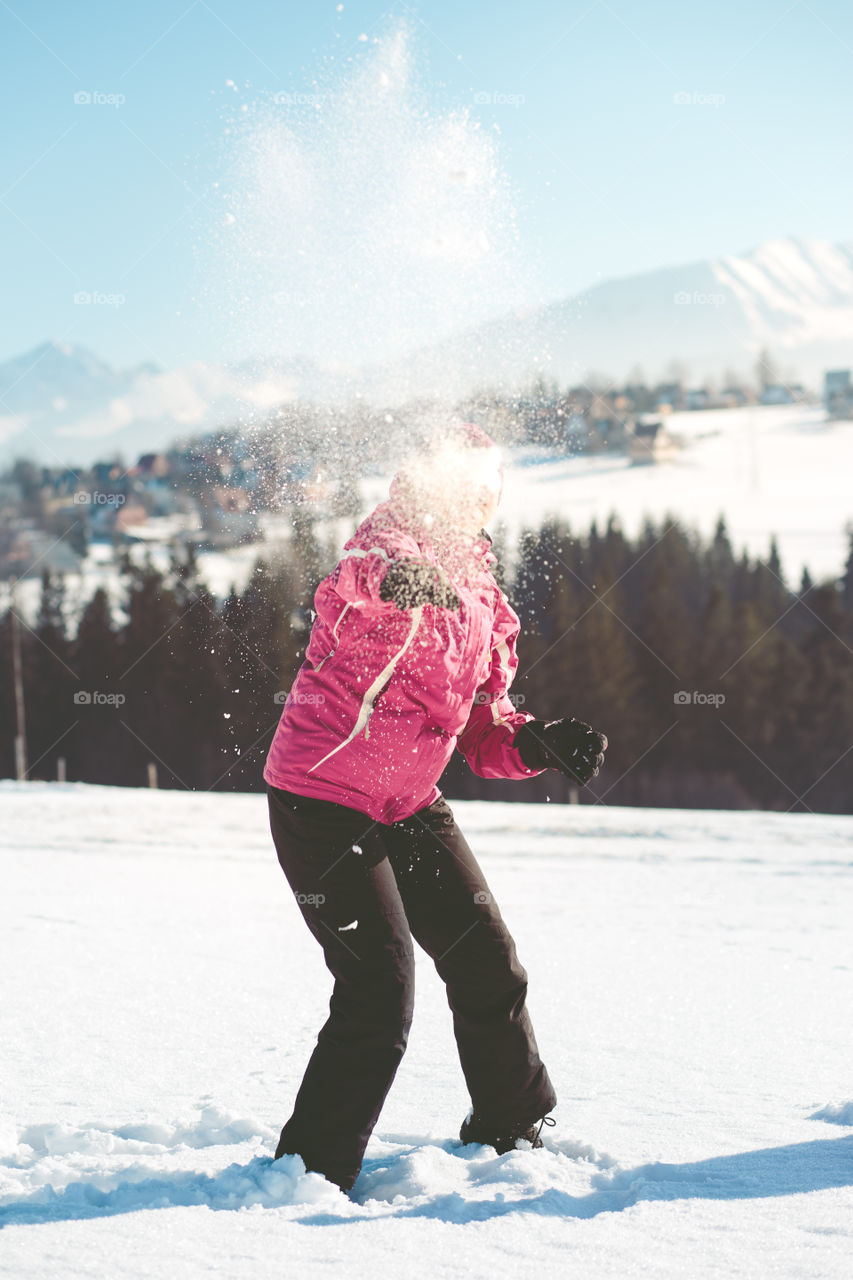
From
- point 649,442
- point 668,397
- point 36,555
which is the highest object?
point 668,397

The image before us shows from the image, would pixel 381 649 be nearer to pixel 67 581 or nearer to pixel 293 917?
pixel 293 917

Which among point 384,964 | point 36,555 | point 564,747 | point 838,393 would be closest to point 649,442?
point 838,393

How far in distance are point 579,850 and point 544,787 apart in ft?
83.3

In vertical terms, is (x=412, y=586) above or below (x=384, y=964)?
above

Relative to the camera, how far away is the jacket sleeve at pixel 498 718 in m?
2.52

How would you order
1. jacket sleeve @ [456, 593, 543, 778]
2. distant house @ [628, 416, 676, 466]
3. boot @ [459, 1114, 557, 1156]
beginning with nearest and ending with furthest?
boot @ [459, 1114, 557, 1156], jacket sleeve @ [456, 593, 543, 778], distant house @ [628, 416, 676, 466]

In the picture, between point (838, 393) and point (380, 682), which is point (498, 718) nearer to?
point (380, 682)

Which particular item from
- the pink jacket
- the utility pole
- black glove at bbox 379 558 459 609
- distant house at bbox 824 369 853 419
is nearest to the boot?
the pink jacket

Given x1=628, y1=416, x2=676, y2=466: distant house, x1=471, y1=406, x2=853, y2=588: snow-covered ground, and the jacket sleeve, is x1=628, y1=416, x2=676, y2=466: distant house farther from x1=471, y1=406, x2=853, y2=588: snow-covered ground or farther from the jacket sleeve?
the jacket sleeve

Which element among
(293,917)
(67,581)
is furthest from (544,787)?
(293,917)

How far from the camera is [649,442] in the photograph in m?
69.5

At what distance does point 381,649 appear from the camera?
2.11m

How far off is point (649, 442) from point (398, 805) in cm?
7013

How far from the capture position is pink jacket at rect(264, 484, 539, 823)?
207 centimetres
